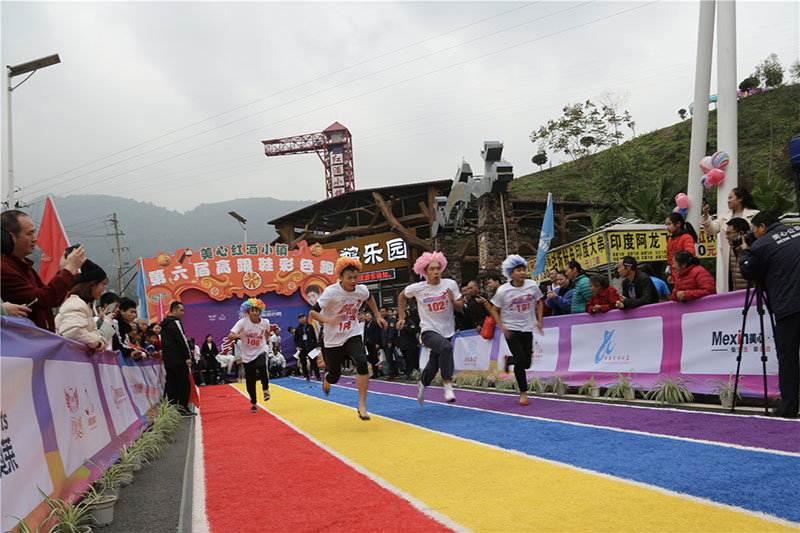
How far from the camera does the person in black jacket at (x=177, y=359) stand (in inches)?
434

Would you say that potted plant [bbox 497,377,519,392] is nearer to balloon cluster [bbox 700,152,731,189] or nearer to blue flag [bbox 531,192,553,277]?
blue flag [bbox 531,192,553,277]

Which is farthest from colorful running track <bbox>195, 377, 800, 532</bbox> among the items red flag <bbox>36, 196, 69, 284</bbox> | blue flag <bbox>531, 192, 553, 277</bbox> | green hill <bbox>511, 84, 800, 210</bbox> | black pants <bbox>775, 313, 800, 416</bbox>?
green hill <bbox>511, 84, 800, 210</bbox>

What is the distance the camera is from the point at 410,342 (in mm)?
16188

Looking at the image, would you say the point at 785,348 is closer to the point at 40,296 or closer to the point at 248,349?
the point at 40,296

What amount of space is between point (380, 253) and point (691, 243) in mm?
32379

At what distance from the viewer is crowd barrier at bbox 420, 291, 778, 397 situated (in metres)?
6.73

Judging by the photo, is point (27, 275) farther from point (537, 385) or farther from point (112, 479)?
point (537, 385)

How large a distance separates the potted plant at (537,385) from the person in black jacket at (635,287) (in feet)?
7.09

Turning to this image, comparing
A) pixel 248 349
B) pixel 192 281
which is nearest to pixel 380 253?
pixel 192 281

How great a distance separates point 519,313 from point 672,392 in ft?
7.50

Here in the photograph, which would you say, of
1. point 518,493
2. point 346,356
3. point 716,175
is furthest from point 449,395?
point 716,175

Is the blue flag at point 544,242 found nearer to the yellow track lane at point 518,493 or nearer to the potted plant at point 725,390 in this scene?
the potted plant at point 725,390

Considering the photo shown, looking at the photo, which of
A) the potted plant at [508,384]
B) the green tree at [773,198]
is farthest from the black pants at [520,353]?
the green tree at [773,198]

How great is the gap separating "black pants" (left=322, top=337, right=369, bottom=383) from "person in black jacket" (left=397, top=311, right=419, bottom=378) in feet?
25.1
